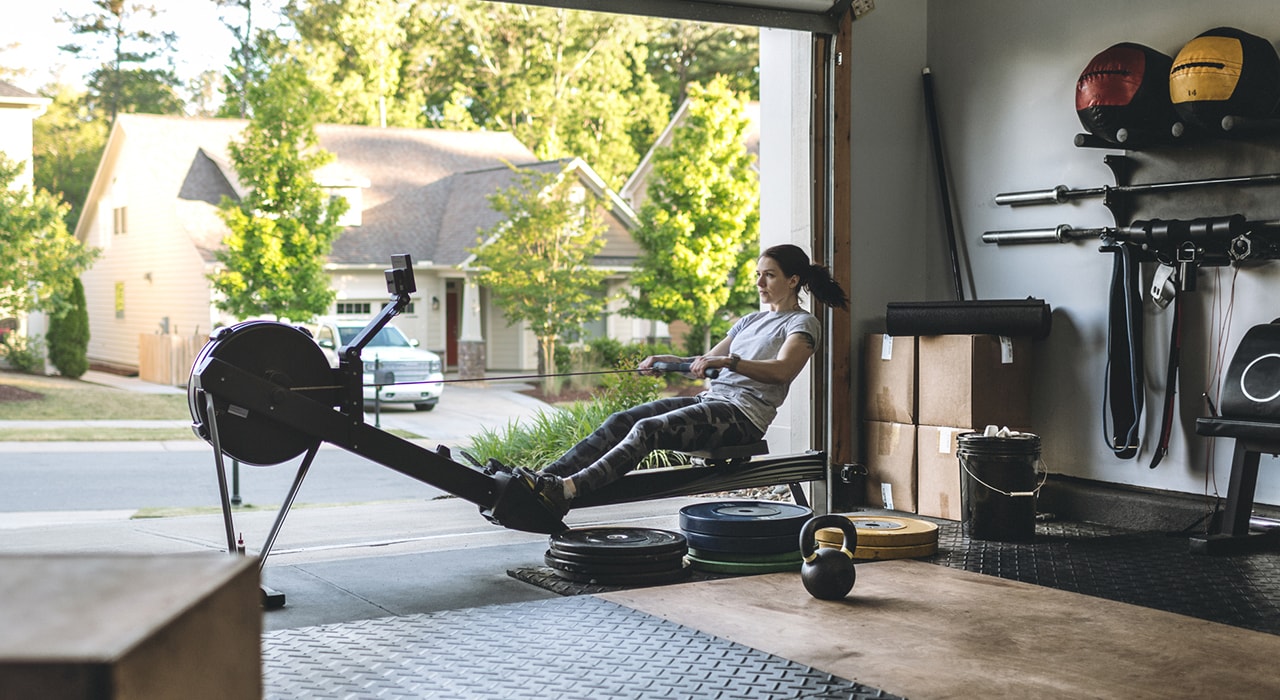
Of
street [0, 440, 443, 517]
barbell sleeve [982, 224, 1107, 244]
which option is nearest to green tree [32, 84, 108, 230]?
street [0, 440, 443, 517]

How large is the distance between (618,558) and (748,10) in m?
2.96

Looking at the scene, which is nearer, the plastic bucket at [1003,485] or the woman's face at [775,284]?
the woman's face at [775,284]

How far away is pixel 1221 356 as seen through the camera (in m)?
5.65

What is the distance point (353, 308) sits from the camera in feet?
71.7

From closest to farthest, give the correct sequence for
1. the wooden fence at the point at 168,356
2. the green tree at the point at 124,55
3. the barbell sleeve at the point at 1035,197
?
the barbell sleeve at the point at 1035,197 → the wooden fence at the point at 168,356 → the green tree at the point at 124,55

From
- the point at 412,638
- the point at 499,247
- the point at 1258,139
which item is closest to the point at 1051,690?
the point at 412,638

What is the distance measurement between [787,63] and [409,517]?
3.45 metres

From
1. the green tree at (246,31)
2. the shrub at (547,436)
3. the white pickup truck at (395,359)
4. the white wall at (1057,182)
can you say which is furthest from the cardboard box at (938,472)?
the green tree at (246,31)

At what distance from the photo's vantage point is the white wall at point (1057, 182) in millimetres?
5758

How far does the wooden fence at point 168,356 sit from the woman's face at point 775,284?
54.1 feet

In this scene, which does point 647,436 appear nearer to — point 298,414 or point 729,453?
point 729,453

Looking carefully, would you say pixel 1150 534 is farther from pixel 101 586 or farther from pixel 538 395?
pixel 538 395

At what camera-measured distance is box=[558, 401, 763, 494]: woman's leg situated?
4840mm

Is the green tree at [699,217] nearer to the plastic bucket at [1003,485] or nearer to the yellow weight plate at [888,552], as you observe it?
the plastic bucket at [1003,485]
